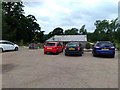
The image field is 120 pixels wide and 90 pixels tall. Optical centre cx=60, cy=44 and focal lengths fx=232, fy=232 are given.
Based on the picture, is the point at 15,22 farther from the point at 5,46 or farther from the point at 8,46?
the point at 5,46

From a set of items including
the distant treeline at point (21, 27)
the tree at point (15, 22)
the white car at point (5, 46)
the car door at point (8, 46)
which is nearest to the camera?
the white car at point (5, 46)

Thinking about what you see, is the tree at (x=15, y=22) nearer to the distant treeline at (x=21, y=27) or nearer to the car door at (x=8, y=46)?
the distant treeline at (x=21, y=27)

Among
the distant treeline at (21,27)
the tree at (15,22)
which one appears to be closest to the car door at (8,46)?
the distant treeline at (21,27)

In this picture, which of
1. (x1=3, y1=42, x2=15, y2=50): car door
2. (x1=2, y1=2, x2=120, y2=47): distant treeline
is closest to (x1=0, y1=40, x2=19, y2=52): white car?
(x1=3, y1=42, x2=15, y2=50): car door

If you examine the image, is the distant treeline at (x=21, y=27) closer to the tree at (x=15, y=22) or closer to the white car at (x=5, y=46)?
the tree at (x=15, y=22)

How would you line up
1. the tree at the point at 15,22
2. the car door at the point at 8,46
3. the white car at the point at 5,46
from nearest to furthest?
the white car at the point at 5,46
the car door at the point at 8,46
the tree at the point at 15,22

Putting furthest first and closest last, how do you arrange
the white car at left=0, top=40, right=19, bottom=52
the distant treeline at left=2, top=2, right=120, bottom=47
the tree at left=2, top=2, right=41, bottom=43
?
the tree at left=2, top=2, right=41, bottom=43
the distant treeline at left=2, top=2, right=120, bottom=47
the white car at left=0, top=40, right=19, bottom=52

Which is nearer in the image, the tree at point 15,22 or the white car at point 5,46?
the white car at point 5,46

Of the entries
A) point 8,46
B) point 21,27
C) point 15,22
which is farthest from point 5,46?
point 21,27

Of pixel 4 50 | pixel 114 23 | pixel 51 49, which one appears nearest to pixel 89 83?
pixel 51 49

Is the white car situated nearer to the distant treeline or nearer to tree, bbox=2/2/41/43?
the distant treeline

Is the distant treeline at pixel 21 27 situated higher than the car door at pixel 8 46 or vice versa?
the distant treeline at pixel 21 27

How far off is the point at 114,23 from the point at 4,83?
87.2m

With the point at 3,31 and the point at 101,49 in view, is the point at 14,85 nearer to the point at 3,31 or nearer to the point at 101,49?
the point at 101,49
